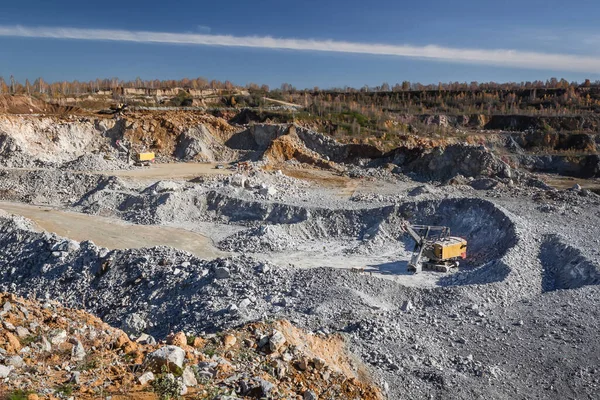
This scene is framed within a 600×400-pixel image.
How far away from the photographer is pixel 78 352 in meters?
7.64

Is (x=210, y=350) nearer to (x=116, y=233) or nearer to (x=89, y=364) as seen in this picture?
(x=89, y=364)

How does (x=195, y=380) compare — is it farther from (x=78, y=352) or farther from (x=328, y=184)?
(x=328, y=184)

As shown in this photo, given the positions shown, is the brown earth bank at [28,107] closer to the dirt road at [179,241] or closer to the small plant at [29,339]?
the dirt road at [179,241]

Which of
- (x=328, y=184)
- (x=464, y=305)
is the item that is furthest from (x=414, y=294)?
(x=328, y=184)

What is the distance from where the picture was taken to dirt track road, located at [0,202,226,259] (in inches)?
792

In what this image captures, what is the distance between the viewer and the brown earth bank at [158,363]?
6.77m

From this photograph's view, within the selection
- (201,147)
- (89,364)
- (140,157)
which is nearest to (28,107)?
(140,157)

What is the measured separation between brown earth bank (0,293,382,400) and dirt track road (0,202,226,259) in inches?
401

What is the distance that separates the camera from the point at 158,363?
23.9 feet

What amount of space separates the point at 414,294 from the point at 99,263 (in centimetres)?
886

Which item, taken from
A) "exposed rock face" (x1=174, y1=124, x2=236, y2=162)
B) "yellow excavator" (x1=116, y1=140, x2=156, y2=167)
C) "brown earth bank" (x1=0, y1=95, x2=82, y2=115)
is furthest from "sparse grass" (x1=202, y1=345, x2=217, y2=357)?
"brown earth bank" (x1=0, y1=95, x2=82, y2=115)

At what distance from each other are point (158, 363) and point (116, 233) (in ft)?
49.4

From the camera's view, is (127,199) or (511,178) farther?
(511,178)

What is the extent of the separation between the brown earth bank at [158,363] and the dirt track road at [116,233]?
10.2 m
